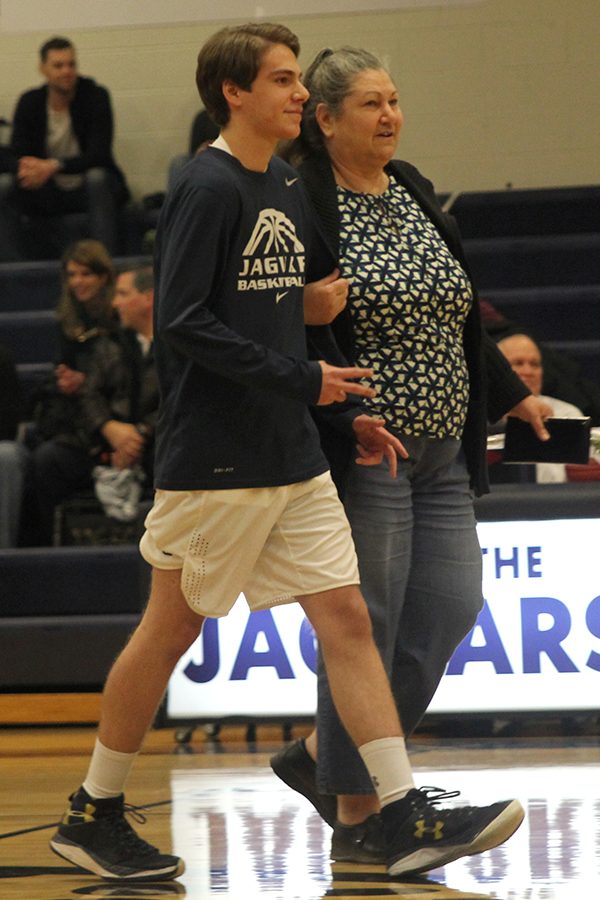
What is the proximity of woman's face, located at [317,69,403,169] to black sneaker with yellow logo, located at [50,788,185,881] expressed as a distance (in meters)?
1.17

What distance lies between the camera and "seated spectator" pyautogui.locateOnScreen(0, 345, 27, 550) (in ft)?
19.7

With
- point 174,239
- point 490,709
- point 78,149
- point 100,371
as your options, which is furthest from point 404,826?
point 78,149

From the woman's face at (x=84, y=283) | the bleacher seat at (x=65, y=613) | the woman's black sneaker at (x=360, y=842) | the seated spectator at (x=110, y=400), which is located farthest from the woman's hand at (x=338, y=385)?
the woman's face at (x=84, y=283)

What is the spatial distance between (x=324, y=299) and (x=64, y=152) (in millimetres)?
5647

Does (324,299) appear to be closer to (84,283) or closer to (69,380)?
(69,380)

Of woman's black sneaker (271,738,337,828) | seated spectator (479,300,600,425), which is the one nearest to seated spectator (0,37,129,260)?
seated spectator (479,300,600,425)

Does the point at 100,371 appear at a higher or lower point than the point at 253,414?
higher

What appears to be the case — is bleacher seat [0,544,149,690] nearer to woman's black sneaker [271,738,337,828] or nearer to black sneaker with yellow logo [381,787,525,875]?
woman's black sneaker [271,738,337,828]

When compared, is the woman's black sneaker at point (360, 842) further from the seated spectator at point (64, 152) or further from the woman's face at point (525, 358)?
the seated spectator at point (64, 152)

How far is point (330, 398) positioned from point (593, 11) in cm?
618

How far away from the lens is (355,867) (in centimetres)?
273

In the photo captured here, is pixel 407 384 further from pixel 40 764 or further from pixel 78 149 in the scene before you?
pixel 78 149

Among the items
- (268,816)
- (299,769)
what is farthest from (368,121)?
(268,816)

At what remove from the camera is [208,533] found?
258 centimetres
